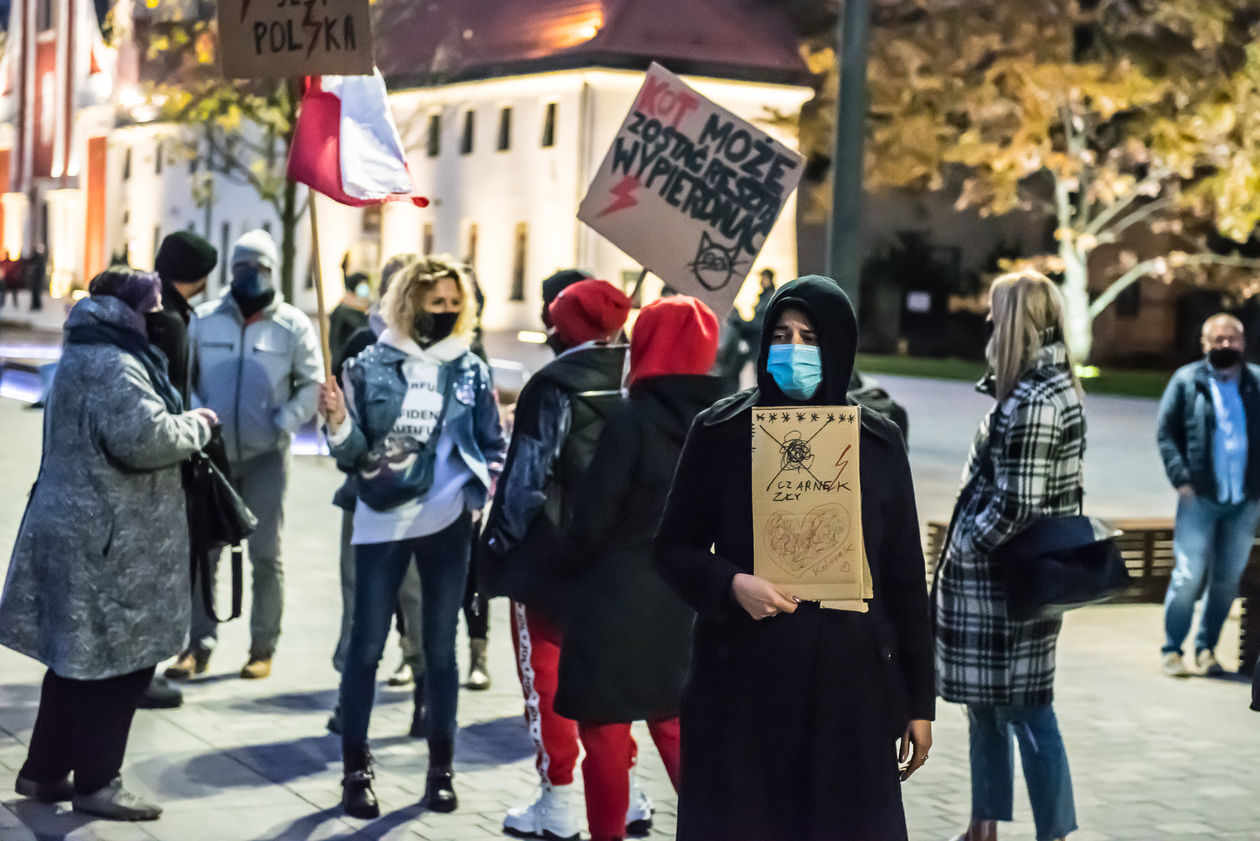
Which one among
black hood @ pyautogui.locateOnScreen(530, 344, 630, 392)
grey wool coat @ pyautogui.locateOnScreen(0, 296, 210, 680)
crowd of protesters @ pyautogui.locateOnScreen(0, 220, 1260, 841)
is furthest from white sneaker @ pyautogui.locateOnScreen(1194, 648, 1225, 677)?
grey wool coat @ pyautogui.locateOnScreen(0, 296, 210, 680)

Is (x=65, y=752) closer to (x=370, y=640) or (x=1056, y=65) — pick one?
(x=370, y=640)

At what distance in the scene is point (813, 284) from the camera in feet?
13.7

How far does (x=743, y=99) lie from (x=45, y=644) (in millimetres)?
38643

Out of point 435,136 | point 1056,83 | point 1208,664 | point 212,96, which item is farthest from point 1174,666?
point 435,136

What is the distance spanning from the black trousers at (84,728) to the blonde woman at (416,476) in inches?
28.0

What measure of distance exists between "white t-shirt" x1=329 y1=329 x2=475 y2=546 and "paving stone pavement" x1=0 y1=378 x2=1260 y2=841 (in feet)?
3.09

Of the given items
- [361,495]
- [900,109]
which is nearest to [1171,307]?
[900,109]

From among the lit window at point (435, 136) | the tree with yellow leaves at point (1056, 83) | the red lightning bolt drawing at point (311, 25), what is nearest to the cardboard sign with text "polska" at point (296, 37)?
the red lightning bolt drawing at point (311, 25)

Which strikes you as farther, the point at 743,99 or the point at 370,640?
the point at 743,99

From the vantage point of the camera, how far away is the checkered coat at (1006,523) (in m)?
5.79

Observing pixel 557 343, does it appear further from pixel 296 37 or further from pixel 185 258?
pixel 185 258

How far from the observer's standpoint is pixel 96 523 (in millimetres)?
6125

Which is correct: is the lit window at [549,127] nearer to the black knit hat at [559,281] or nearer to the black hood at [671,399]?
the black knit hat at [559,281]

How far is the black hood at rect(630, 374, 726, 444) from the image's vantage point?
5.54 meters
